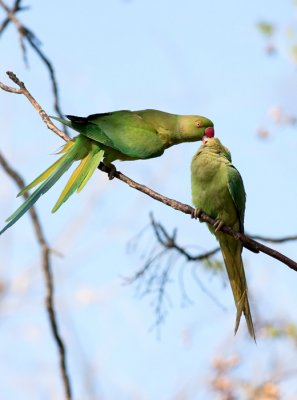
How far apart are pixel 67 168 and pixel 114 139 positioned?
298 millimetres

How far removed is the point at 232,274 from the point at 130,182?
37.4 inches

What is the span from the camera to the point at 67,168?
3422 mm

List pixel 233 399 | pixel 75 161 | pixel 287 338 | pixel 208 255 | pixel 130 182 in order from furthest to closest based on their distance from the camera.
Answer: pixel 287 338, pixel 233 399, pixel 208 255, pixel 75 161, pixel 130 182

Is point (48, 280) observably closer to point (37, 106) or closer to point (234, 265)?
point (234, 265)

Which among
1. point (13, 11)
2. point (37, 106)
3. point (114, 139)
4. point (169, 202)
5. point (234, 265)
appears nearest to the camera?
point (169, 202)

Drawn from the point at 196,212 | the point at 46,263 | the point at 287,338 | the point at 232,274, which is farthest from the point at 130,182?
the point at 287,338

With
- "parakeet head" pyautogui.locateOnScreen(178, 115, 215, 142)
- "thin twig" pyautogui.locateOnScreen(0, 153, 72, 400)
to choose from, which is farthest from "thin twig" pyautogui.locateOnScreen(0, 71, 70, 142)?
"parakeet head" pyautogui.locateOnScreen(178, 115, 215, 142)

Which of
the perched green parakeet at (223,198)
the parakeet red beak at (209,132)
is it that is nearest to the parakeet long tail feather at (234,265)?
the perched green parakeet at (223,198)

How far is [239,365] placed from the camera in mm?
5414

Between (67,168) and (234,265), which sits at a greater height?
(234,265)

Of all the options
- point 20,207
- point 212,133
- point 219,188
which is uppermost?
point 212,133

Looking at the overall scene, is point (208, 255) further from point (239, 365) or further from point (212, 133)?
point (239, 365)

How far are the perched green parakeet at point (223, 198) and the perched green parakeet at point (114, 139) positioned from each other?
0.60 ft

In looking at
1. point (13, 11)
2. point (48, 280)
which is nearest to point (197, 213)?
Result: point (48, 280)
